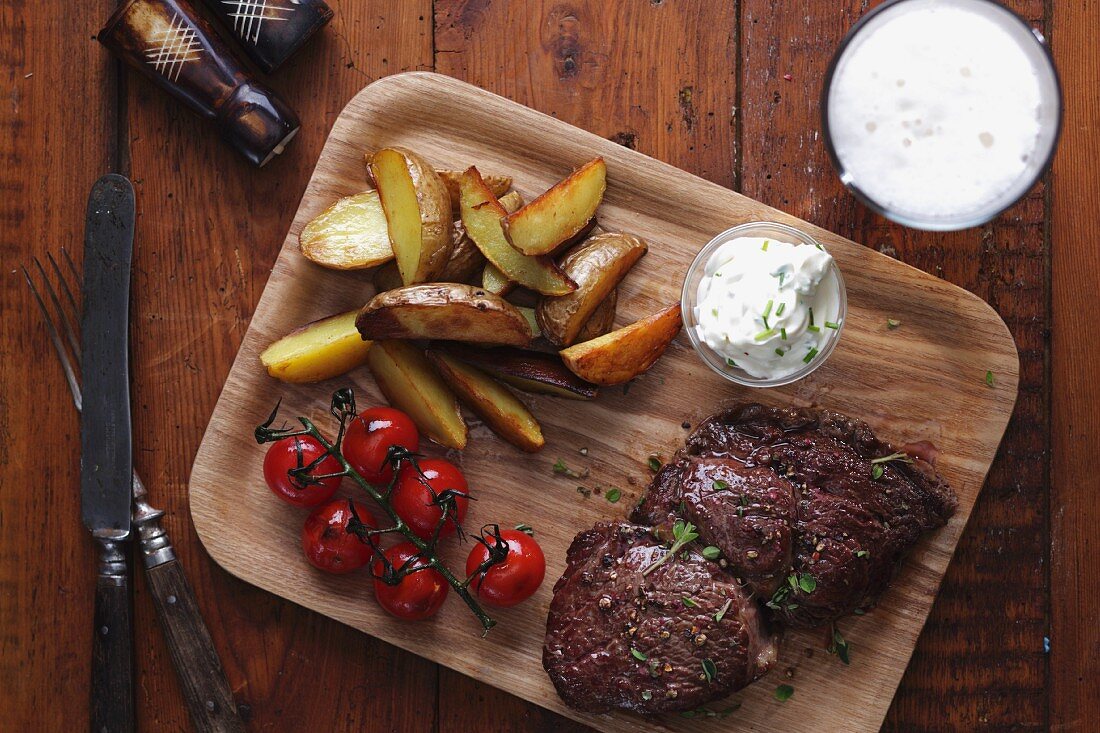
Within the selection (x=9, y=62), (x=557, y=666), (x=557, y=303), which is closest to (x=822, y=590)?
(x=557, y=666)

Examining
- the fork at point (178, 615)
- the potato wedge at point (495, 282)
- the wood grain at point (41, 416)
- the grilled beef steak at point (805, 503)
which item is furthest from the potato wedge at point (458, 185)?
the fork at point (178, 615)

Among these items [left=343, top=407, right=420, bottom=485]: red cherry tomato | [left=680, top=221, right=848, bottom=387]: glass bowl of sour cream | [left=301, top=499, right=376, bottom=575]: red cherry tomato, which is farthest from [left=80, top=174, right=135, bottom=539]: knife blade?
[left=680, top=221, right=848, bottom=387]: glass bowl of sour cream

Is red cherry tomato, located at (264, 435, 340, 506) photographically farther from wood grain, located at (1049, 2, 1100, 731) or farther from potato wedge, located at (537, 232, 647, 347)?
wood grain, located at (1049, 2, 1100, 731)

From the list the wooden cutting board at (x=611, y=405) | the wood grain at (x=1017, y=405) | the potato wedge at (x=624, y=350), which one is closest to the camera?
the potato wedge at (x=624, y=350)

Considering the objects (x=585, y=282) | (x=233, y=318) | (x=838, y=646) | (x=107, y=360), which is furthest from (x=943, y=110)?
(x=107, y=360)

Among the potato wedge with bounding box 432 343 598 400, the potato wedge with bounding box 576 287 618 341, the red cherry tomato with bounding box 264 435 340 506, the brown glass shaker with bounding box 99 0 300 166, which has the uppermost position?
the brown glass shaker with bounding box 99 0 300 166

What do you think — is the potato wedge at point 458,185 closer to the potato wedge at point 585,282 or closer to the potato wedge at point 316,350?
the potato wedge at point 585,282
